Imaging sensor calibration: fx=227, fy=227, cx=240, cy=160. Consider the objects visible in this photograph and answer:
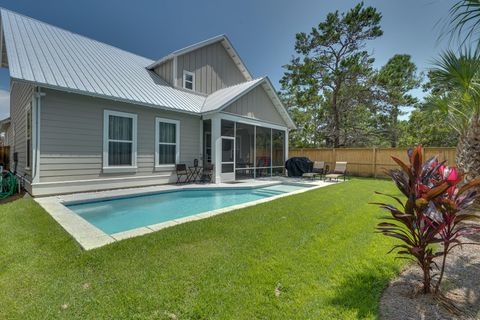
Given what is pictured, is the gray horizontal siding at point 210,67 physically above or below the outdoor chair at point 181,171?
above

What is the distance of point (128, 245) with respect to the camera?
341 centimetres

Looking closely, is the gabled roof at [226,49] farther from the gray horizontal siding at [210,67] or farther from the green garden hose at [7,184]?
the green garden hose at [7,184]

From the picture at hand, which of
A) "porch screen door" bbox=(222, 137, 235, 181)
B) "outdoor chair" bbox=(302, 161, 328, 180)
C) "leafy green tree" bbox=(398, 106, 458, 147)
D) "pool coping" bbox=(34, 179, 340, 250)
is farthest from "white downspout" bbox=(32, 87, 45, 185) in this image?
"leafy green tree" bbox=(398, 106, 458, 147)

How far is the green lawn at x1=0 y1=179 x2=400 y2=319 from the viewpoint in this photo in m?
2.10

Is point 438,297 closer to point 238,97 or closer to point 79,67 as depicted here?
point 238,97

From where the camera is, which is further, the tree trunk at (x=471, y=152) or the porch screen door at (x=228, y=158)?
the porch screen door at (x=228, y=158)

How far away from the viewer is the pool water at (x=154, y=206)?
5508 mm

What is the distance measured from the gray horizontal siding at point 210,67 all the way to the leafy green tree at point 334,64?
7046mm

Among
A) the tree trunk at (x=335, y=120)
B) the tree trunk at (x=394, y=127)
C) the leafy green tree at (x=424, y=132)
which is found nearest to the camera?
the tree trunk at (x=335, y=120)

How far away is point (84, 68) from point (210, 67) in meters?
7.11

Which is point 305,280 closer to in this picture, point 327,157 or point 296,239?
point 296,239

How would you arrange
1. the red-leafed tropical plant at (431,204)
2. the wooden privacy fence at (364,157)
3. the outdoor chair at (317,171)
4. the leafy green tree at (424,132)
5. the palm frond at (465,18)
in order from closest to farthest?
the red-leafed tropical plant at (431,204) → the palm frond at (465,18) → the outdoor chair at (317,171) → the wooden privacy fence at (364,157) → the leafy green tree at (424,132)

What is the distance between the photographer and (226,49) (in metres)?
14.9

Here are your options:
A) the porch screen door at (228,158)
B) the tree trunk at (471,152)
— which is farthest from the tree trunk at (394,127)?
the tree trunk at (471,152)
